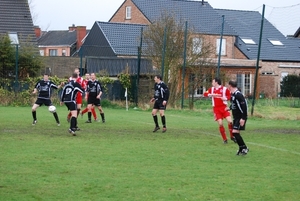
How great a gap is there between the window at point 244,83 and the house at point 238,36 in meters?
3.73

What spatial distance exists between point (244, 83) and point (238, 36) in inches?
426

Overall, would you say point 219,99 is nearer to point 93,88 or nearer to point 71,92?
point 71,92

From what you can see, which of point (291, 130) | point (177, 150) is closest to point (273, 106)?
point (291, 130)

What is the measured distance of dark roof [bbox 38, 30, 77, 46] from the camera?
85125 mm

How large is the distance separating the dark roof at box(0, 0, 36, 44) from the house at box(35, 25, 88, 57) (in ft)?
95.0

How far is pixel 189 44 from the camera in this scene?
36.2 metres

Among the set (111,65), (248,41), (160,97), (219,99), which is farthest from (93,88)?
(248,41)

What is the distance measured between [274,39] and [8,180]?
5367cm

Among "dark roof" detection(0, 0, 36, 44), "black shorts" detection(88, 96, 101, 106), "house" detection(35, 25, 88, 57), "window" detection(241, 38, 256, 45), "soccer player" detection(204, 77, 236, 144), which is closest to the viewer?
"soccer player" detection(204, 77, 236, 144)

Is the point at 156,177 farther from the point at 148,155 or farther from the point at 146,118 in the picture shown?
the point at 146,118

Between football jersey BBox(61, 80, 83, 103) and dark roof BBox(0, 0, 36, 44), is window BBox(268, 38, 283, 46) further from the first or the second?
football jersey BBox(61, 80, 83, 103)

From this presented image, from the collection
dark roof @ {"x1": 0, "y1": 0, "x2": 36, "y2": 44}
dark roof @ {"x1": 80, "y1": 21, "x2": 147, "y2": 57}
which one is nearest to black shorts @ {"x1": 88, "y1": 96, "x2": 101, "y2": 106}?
dark roof @ {"x1": 0, "y1": 0, "x2": 36, "y2": 44}

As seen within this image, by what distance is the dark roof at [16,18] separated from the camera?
49219mm

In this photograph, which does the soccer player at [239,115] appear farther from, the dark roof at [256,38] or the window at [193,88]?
the dark roof at [256,38]
